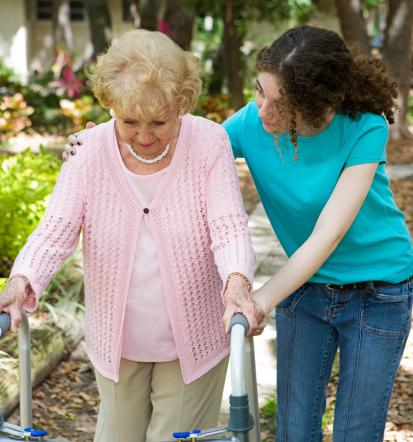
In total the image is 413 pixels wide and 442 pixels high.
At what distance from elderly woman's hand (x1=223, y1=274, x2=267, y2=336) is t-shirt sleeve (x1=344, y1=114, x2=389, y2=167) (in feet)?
1.91

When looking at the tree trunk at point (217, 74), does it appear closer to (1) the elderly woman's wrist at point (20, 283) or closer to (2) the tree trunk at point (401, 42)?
(2) the tree trunk at point (401, 42)

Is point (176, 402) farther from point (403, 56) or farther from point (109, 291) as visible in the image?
point (403, 56)

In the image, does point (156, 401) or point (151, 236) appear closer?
point (151, 236)

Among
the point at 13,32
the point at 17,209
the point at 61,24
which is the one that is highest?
the point at 17,209

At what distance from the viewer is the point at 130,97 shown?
236 centimetres

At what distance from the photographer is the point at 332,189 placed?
275 cm

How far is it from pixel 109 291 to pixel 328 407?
235cm

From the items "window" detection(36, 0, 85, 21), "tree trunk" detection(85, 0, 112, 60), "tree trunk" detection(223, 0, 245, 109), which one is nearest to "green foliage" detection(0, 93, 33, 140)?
"tree trunk" detection(85, 0, 112, 60)

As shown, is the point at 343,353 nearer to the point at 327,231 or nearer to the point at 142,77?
the point at 327,231

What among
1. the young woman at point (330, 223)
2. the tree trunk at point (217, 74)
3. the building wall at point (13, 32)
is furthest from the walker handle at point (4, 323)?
the building wall at point (13, 32)

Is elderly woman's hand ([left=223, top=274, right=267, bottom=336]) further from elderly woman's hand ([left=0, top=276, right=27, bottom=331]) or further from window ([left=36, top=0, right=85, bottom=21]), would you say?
window ([left=36, top=0, right=85, bottom=21])

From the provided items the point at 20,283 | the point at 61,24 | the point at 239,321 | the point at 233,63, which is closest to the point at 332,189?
the point at 239,321

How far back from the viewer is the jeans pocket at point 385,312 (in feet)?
9.43

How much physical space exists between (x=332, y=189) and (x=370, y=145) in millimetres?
184
